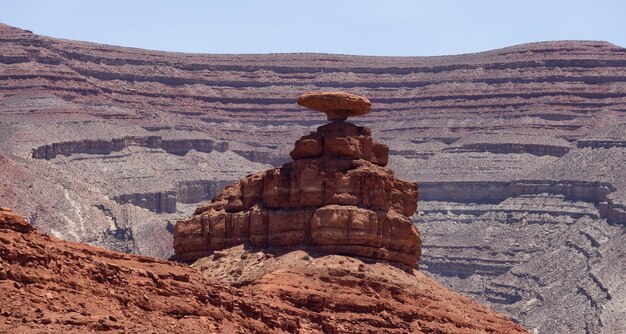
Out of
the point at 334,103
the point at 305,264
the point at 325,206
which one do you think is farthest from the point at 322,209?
the point at 334,103

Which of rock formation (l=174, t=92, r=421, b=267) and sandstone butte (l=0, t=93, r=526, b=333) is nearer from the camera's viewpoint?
sandstone butte (l=0, t=93, r=526, b=333)

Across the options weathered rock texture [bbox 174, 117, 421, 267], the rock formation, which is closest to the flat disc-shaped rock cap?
the rock formation

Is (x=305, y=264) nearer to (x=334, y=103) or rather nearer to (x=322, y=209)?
(x=322, y=209)

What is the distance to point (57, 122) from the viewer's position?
193125 millimetres

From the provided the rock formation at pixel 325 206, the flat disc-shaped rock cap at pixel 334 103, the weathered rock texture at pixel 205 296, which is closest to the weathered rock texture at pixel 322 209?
the rock formation at pixel 325 206

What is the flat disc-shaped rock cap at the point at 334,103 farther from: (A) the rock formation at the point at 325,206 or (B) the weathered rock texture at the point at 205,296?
(B) the weathered rock texture at the point at 205,296

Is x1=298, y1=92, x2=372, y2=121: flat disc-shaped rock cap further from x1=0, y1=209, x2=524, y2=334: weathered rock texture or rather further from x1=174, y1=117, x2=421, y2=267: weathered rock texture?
x1=0, y1=209, x2=524, y2=334: weathered rock texture

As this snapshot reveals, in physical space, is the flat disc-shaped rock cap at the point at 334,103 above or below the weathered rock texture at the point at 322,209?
above

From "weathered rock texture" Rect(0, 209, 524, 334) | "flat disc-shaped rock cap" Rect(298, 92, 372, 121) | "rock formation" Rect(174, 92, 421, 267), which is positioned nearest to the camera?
"weathered rock texture" Rect(0, 209, 524, 334)

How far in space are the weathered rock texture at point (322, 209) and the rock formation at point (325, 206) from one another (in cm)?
3

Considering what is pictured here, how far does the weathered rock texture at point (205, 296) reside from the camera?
47062 millimetres

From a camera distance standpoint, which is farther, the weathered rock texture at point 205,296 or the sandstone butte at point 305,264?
the sandstone butte at point 305,264

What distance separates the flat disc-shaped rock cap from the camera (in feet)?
220

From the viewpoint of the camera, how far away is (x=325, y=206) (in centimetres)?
6500
